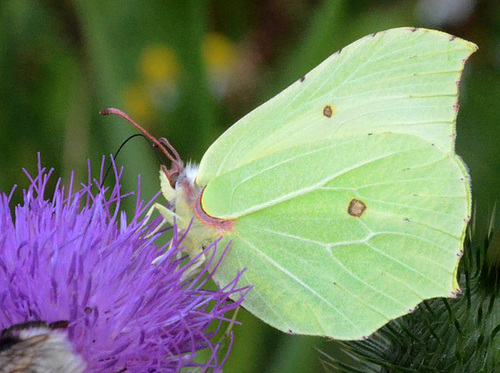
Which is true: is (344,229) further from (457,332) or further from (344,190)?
(457,332)

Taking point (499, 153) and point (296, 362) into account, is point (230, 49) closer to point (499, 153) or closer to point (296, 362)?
point (499, 153)

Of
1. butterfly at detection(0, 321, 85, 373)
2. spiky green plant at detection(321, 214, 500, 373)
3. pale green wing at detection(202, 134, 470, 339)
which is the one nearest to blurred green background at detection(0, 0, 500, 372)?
spiky green plant at detection(321, 214, 500, 373)

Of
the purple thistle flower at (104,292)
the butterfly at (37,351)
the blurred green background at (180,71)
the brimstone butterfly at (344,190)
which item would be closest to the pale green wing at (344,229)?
the brimstone butterfly at (344,190)

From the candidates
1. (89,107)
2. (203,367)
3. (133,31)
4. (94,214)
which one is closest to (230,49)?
(133,31)

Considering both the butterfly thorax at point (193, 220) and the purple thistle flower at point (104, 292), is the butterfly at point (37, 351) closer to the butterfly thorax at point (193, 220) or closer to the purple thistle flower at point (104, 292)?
the purple thistle flower at point (104, 292)

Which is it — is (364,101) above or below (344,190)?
above

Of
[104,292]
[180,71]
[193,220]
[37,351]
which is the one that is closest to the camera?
[37,351]

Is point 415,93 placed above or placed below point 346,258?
above

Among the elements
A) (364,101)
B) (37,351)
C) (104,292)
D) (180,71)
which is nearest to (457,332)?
(364,101)
